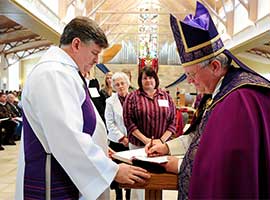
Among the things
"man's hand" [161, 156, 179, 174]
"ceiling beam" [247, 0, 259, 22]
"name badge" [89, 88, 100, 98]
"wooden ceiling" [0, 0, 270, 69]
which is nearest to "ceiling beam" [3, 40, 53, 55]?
"wooden ceiling" [0, 0, 270, 69]

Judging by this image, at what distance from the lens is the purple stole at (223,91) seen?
125cm

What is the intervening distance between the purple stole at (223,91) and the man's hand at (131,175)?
13cm

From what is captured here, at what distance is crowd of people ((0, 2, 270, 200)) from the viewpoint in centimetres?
117

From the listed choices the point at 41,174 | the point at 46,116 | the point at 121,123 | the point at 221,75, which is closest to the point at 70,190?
the point at 41,174

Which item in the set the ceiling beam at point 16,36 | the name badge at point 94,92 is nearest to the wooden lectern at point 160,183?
the name badge at point 94,92

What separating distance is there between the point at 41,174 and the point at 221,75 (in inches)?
29.0

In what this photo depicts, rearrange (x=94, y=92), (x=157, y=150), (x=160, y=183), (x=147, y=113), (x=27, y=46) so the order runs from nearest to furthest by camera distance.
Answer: (x=160, y=183), (x=157, y=150), (x=147, y=113), (x=94, y=92), (x=27, y=46)

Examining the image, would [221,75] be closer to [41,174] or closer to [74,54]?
[74,54]

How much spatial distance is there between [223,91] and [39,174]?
2.35ft

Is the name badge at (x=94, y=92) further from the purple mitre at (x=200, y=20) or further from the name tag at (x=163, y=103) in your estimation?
the purple mitre at (x=200, y=20)

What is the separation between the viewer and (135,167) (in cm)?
141

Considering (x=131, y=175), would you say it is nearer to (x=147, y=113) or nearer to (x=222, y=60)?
(x=222, y=60)

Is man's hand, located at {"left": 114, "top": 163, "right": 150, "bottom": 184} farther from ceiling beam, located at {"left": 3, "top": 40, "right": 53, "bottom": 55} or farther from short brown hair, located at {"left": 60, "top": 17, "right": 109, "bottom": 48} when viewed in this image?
ceiling beam, located at {"left": 3, "top": 40, "right": 53, "bottom": 55}

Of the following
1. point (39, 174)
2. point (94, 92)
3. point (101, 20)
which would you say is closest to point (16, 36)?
point (101, 20)
